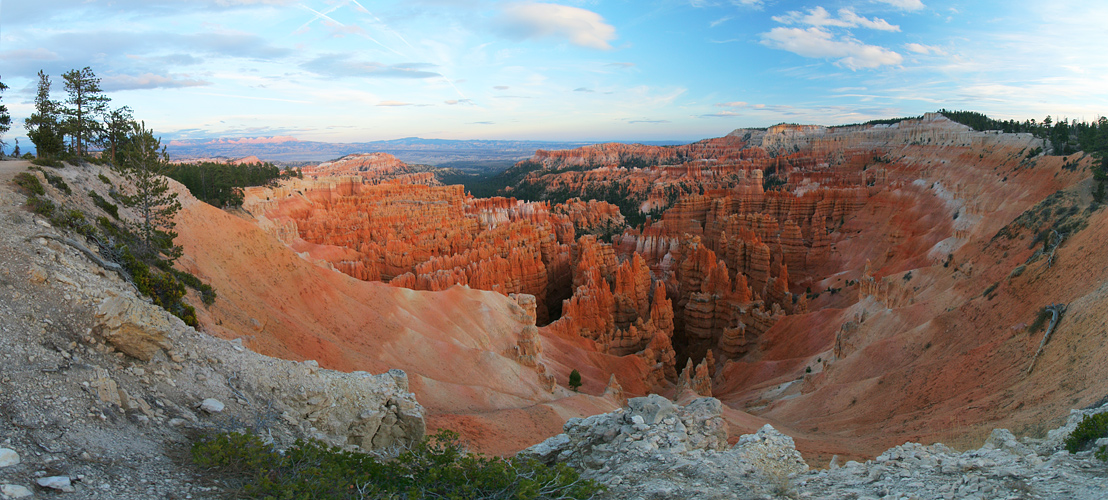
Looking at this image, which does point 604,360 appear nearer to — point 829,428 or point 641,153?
point 829,428

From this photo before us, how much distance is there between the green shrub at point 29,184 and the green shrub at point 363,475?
330 inches

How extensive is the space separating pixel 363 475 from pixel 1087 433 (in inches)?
412

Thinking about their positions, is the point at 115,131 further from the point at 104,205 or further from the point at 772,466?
the point at 772,466

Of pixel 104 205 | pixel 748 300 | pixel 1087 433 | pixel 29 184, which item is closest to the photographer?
pixel 1087 433

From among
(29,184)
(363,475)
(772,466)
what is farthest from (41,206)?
(772,466)

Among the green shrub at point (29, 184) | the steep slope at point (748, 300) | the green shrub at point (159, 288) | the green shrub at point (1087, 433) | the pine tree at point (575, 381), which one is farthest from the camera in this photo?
the pine tree at point (575, 381)

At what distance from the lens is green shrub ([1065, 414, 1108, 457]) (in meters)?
7.72

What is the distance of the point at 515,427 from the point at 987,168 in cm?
5783

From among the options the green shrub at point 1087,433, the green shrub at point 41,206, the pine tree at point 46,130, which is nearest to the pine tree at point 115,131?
the pine tree at point 46,130

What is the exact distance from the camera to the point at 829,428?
18641 mm

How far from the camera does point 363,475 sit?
704 centimetres

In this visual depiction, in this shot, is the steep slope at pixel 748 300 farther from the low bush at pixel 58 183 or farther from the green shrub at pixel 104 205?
the low bush at pixel 58 183

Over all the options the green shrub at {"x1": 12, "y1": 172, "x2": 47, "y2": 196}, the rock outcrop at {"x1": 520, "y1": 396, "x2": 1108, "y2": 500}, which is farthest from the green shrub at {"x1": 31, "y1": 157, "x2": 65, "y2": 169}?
the rock outcrop at {"x1": 520, "y1": 396, "x2": 1108, "y2": 500}

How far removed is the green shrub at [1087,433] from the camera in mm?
7723
